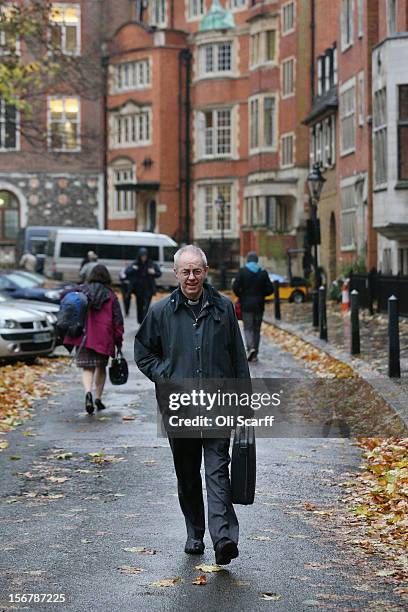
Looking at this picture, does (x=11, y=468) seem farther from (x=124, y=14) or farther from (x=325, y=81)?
(x=124, y=14)

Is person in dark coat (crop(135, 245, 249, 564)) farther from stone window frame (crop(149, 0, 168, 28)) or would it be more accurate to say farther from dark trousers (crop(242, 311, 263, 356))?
stone window frame (crop(149, 0, 168, 28))

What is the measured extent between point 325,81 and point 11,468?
4308 centimetres

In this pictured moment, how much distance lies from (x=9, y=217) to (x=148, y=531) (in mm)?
63398

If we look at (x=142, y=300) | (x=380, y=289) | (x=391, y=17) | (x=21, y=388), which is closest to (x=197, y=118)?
(x=391, y=17)

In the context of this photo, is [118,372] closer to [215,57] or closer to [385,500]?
[385,500]

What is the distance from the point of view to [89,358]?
15.8m

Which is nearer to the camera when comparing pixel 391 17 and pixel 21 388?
pixel 21 388

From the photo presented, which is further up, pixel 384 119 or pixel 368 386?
pixel 384 119

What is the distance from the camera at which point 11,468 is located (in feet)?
38.8

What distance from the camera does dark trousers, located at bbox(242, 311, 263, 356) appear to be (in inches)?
902

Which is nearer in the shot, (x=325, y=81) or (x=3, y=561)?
(x=3, y=561)

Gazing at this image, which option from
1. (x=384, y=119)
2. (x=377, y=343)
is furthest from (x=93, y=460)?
(x=384, y=119)

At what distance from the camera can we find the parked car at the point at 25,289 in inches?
1154

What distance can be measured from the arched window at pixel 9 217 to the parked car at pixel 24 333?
48336 mm
